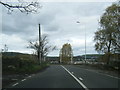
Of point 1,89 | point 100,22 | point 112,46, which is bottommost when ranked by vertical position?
point 1,89

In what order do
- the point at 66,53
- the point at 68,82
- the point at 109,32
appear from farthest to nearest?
the point at 66,53
the point at 109,32
the point at 68,82

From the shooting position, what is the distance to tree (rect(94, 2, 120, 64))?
4325 centimetres

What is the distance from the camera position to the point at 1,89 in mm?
13359

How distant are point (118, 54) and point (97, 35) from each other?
9.33 meters

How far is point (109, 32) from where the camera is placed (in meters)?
44.5

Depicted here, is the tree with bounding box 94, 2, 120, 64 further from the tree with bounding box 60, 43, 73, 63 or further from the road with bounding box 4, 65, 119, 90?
the tree with bounding box 60, 43, 73, 63

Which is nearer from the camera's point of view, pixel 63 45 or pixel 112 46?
pixel 112 46

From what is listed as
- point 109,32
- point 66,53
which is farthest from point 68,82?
point 66,53

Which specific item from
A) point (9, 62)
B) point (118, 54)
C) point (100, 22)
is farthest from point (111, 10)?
point (9, 62)

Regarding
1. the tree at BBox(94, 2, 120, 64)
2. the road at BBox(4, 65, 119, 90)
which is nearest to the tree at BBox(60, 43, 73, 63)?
the tree at BBox(94, 2, 120, 64)

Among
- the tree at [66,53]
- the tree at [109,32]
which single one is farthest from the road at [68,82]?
the tree at [66,53]

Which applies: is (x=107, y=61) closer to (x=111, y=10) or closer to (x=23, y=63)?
(x=111, y=10)

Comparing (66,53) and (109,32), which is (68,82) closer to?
(109,32)

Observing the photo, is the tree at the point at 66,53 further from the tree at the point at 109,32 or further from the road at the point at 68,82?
the road at the point at 68,82
